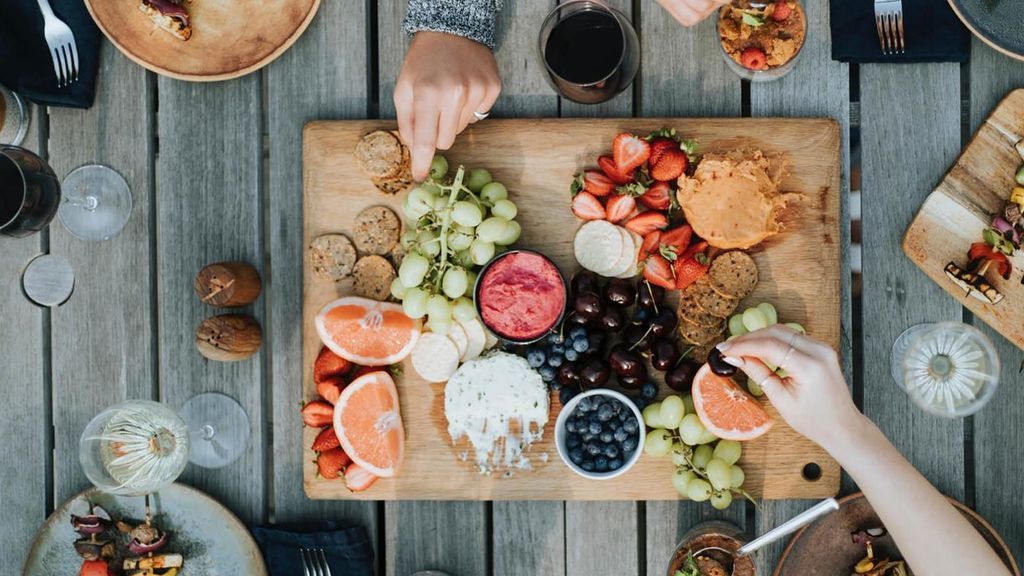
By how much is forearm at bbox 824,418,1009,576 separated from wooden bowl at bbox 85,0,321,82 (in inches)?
48.9

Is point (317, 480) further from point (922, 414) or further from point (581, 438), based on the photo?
point (922, 414)

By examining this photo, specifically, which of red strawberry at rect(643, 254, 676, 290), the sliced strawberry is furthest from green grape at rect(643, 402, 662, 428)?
the sliced strawberry

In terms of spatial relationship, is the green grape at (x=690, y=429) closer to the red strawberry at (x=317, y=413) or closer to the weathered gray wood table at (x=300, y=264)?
the weathered gray wood table at (x=300, y=264)

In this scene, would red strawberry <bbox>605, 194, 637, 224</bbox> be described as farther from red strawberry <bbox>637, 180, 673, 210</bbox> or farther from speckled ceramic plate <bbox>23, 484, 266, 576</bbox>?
speckled ceramic plate <bbox>23, 484, 266, 576</bbox>

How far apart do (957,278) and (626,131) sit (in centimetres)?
67

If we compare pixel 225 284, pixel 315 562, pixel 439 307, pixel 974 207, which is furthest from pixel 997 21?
pixel 315 562

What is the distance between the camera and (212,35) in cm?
156

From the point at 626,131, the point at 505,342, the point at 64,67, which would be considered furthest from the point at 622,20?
the point at 64,67

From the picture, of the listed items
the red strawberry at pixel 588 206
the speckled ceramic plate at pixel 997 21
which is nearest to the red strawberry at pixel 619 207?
the red strawberry at pixel 588 206

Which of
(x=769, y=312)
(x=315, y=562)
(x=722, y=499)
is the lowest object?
(x=315, y=562)

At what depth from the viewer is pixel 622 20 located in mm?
1392

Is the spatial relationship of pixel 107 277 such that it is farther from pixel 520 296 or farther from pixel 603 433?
pixel 603 433

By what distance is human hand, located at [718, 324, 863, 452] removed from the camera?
51.0 inches

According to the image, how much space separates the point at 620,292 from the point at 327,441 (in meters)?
0.61
